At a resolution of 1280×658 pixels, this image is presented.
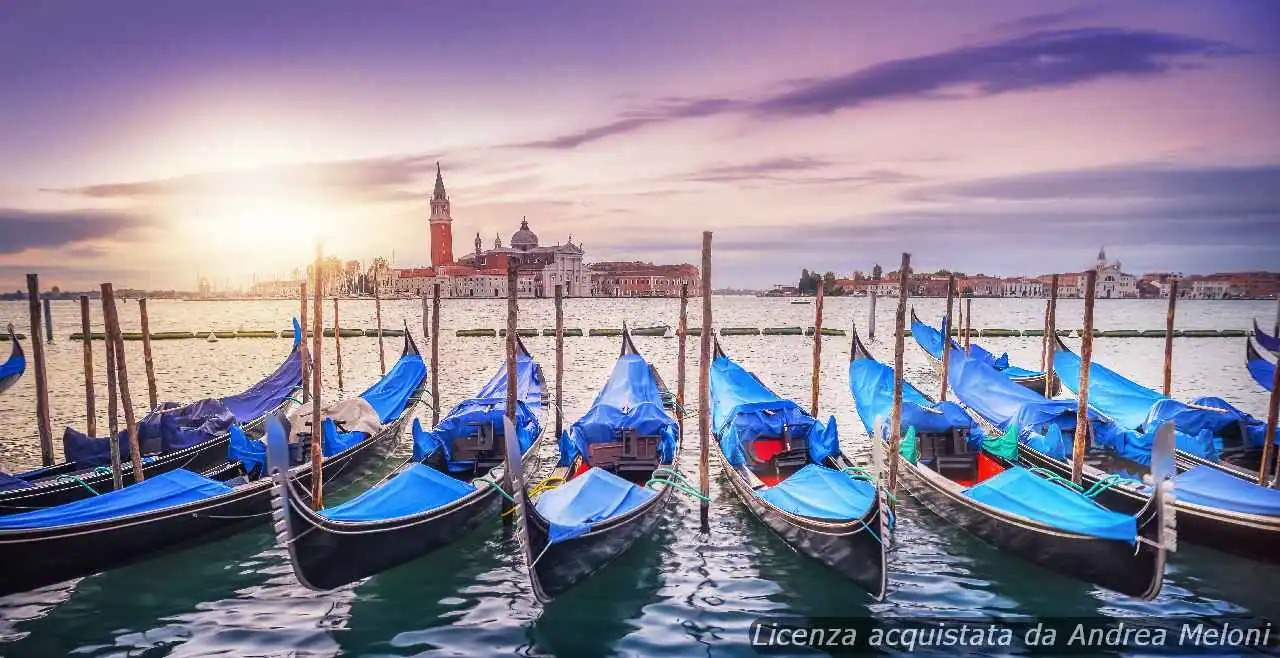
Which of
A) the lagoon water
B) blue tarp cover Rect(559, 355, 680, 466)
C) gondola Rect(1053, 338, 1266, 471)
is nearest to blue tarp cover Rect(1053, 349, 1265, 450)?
gondola Rect(1053, 338, 1266, 471)

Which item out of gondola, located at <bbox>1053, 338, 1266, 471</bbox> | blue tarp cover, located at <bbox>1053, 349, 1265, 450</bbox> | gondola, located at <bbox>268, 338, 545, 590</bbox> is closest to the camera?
gondola, located at <bbox>268, 338, 545, 590</bbox>

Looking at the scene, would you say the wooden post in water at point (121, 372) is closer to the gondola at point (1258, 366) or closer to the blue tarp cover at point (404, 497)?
the blue tarp cover at point (404, 497)

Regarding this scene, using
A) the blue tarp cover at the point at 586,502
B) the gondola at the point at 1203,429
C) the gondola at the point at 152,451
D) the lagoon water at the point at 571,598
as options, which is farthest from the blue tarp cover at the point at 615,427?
the gondola at the point at 1203,429

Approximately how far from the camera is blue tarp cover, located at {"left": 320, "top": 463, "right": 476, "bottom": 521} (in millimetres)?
5777

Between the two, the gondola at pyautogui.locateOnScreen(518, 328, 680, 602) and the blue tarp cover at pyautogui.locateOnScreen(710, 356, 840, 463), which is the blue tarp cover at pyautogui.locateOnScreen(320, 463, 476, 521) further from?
the blue tarp cover at pyautogui.locateOnScreen(710, 356, 840, 463)

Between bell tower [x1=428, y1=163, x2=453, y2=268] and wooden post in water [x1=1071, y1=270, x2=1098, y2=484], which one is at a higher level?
bell tower [x1=428, y1=163, x2=453, y2=268]

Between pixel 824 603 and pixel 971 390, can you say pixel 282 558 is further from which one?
pixel 971 390

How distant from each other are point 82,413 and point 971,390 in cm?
1640

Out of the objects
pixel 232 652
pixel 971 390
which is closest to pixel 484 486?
pixel 232 652

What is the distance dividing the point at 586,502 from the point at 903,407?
422 centimetres

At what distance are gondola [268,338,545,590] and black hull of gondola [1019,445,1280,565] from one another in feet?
19.9

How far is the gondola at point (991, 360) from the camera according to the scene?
1546 cm

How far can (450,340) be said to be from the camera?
33.3m

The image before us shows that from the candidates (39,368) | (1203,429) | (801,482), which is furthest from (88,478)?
(1203,429)
